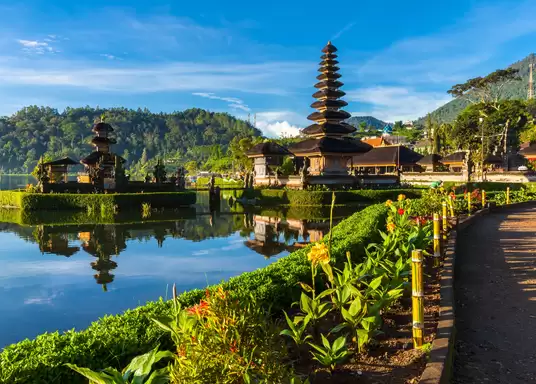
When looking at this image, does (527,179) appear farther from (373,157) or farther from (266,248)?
(266,248)

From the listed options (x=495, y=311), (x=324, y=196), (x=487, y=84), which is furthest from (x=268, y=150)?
(x=487, y=84)

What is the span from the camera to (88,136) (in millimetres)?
179125

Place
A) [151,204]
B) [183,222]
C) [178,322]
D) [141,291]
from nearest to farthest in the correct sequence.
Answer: [178,322]
[141,291]
[183,222]
[151,204]

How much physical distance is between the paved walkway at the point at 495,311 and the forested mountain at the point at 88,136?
150 metres

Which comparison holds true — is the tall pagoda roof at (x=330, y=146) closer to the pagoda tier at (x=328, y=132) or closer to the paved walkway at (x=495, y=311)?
the pagoda tier at (x=328, y=132)

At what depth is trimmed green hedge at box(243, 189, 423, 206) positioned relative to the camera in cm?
3016

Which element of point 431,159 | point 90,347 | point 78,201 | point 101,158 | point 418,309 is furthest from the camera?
point 431,159

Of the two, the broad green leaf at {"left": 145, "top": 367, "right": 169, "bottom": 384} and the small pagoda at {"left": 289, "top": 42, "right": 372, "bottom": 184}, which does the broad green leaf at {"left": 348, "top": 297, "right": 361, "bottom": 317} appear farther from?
the small pagoda at {"left": 289, "top": 42, "right": 372, "bottom": 184}

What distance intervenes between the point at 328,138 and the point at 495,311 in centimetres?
3307

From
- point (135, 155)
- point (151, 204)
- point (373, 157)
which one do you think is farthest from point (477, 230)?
point (135, 155)

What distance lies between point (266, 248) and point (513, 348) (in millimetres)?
9760

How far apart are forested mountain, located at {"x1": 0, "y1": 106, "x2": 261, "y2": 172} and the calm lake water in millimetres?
138476

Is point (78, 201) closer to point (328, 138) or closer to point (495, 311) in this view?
point (328, 138)

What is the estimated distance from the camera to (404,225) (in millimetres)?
8789
